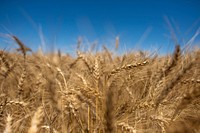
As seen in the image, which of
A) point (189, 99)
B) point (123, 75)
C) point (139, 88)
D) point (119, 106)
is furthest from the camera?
point (139, 88)

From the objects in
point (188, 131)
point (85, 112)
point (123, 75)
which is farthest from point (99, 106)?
point (188, 131)

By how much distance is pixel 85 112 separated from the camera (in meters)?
1.20

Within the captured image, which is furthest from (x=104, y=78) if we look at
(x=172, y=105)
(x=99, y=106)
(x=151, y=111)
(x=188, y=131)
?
(x=188, y=131)

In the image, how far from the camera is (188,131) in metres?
0.66

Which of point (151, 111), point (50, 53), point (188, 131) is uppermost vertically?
point (50, 53)

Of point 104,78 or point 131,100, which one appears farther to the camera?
point 131,100

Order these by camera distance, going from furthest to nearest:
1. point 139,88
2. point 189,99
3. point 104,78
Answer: point 139,88, point 104,78, point 189,99

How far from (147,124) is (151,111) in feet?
0.26

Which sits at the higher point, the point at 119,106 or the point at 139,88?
the point at 139,88

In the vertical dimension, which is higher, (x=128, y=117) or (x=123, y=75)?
(x=123, y=75)

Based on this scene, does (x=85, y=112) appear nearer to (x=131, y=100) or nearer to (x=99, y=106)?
(x=99, y=106)

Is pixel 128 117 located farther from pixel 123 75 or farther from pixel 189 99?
pixel 189 99

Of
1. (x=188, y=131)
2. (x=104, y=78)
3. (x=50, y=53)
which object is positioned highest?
(x=50, y=53)

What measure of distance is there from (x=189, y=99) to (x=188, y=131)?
0.14 m
